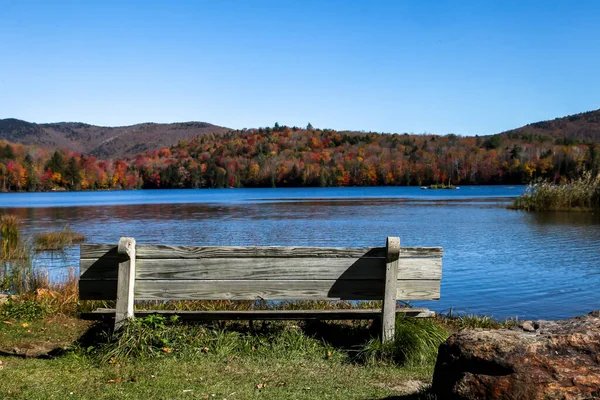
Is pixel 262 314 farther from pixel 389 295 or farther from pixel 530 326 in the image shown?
pixel 530 326

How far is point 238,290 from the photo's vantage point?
5.72 m

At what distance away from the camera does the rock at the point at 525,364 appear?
3.49 m

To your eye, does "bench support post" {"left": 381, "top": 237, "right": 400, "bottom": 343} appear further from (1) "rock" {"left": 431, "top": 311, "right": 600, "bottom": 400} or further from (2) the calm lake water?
(2) the calm lake water

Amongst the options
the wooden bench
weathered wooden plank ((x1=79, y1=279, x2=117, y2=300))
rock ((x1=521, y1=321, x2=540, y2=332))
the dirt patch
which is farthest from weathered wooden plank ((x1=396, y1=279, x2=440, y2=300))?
the dirt patch

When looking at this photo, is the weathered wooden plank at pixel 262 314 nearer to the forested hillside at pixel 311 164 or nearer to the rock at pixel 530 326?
the rock at pixel 530 326

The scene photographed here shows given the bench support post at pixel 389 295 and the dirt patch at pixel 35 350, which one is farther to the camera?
the dirt patch at pixel 35 350

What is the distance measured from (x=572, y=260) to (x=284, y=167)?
14737 cm

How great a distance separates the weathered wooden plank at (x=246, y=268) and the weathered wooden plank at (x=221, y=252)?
42 millimetres

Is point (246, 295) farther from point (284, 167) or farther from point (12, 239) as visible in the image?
point (284, 167)

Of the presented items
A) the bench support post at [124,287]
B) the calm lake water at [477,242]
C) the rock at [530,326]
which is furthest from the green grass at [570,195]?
the bench support post at [124,287]

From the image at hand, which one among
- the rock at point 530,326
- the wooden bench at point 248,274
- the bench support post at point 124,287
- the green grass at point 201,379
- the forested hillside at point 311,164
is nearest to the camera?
the rock at point 530,326

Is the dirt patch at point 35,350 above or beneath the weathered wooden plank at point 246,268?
beneath

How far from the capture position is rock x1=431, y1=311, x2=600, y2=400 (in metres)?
3.49

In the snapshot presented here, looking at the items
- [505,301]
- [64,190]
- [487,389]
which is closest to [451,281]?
[505,301]
